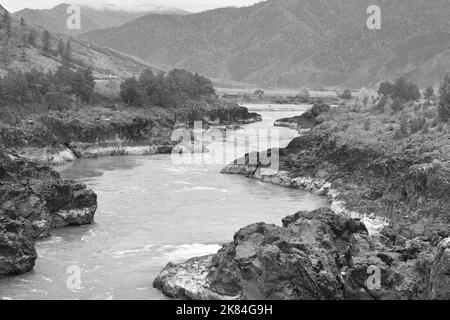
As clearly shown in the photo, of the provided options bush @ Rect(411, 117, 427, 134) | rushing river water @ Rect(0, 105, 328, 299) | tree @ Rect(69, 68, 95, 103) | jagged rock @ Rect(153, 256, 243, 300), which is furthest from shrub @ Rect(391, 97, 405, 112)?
jagged rock @ Rect(153, 256, 243, 300)

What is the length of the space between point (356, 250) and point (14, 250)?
515 inches

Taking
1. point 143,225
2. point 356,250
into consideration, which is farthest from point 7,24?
point 356,250

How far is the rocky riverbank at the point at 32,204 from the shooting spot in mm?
29062

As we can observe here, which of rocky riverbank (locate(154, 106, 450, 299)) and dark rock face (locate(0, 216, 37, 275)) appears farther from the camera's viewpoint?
dark rock face (locate(0, 216, 37, 275))

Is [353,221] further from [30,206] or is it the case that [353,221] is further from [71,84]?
[71,84]

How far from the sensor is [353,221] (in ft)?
98.7

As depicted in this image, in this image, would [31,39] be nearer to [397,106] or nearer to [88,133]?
[88,133]

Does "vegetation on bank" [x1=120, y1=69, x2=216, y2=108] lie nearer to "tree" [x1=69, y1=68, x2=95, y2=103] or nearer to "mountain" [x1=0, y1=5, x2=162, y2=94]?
"mountain" [x1=0, y1=5, x2=162, y2=94]

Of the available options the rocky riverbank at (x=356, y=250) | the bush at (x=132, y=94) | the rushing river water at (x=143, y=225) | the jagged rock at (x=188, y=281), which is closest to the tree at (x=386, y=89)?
the bush at (x=132, y=94)

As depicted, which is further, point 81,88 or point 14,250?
point 81,88

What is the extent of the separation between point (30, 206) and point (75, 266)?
639 cm

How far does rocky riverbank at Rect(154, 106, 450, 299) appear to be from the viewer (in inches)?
960

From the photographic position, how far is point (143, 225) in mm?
37188

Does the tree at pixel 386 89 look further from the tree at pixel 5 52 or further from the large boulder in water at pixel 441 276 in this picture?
the large boulder in water at pixel 441 276
